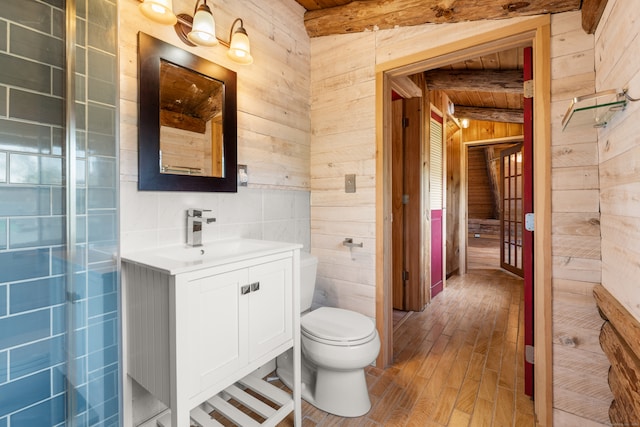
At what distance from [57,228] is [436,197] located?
3.44 meters

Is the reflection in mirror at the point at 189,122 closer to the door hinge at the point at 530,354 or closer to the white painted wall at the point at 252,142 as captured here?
the white painted wall at the point at 252,142

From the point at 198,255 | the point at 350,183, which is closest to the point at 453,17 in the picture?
the point at 350,183

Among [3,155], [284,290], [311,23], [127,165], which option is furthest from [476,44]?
[3,155]

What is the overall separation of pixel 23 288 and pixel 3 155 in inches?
19.3

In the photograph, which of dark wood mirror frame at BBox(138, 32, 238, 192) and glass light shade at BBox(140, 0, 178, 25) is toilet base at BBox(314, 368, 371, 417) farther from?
glass light shade at BBox(140, 0, 178, 25)

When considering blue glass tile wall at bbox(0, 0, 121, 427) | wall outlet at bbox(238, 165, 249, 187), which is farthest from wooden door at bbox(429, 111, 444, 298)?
blue glass tile wall at bbox(0, 0, 121, 427)

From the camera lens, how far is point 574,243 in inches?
56.2

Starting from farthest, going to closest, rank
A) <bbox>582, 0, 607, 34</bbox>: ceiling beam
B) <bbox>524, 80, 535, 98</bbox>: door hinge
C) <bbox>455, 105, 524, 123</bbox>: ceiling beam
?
<bbox>455, 105, 524, 123</bbox>: ceiling beam
<bbox>524, 80, 535, 98</bbox>: door hinge
<bbox>582, 0, 607, 34</bbox>: ceiling beam

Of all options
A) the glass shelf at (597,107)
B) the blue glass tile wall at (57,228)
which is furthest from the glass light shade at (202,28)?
the glass shelf at (597,107)

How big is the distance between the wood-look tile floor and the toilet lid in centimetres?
44

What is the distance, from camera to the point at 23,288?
112 cm

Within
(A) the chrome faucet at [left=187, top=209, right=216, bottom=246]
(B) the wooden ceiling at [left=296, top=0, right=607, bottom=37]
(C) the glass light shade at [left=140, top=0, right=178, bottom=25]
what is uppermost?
(B) the wooden ceiling at [left=296, top=0, right=607, bottom=37]

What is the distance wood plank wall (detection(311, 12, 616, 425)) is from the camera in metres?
1.39

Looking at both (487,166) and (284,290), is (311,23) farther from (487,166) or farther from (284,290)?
(487,166)
